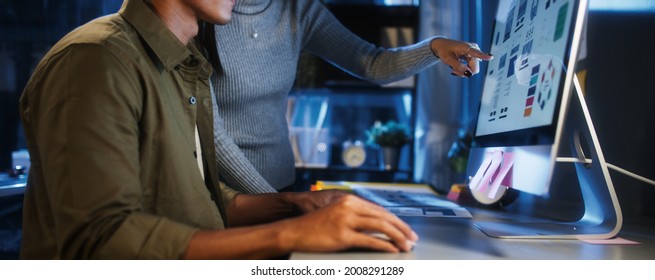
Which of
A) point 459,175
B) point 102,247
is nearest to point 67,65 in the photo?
point 102,247

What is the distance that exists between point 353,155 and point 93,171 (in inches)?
93.5

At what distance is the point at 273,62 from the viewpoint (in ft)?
4.56

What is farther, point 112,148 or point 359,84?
point 359,84

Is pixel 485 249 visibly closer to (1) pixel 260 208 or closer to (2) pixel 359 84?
(1) pixel 260 208

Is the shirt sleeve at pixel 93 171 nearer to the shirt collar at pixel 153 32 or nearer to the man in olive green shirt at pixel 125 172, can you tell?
the man in olive green shirt at pixel 125 172

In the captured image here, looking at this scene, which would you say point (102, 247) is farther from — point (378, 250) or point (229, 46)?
point (229, 46)

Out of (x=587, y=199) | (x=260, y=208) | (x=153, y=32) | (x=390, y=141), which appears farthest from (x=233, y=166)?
(x=390, y=141)

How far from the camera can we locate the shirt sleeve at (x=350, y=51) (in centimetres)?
137

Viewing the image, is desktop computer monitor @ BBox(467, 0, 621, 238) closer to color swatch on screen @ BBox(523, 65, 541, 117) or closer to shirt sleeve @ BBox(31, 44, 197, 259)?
color swatch on screen @ BBox(523, 65, 541, 117)

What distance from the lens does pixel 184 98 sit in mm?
855

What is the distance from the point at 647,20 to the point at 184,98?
99 centimetres

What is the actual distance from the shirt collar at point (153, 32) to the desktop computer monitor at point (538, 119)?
51 cm

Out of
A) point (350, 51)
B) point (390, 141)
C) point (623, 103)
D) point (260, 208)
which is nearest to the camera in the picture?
point (260, 208)

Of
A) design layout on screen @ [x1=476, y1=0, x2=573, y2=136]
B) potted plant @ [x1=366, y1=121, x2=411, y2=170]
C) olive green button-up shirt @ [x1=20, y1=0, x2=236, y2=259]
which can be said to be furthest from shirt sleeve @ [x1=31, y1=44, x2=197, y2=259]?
potted plant @ [x1=366, y1=121, x2=411, y2=170]
